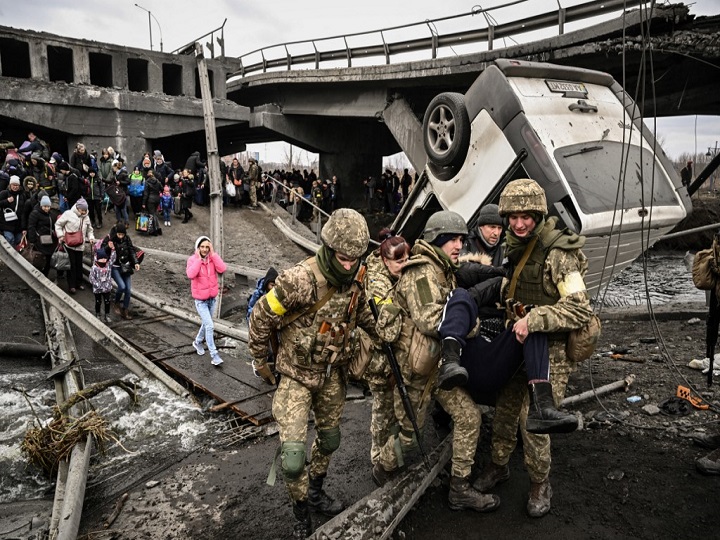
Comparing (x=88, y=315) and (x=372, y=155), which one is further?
(x=372, y=155)

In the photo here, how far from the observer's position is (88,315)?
24.1 ft

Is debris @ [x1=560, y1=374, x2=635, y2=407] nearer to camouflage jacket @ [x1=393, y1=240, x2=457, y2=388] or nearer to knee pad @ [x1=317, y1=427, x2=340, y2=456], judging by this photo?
camouflage jacket @ [x1=393, y1=240, x2=457, y2=388]

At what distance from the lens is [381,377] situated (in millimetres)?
3795

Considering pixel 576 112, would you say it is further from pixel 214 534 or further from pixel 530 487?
pixel 214 534

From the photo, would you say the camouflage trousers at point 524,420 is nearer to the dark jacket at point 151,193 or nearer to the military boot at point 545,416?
the military boot at point 545,416

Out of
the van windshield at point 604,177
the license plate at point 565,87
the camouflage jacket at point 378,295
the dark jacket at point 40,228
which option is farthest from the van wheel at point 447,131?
the dark jacket at point 40,228

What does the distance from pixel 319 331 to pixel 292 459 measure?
785 mm

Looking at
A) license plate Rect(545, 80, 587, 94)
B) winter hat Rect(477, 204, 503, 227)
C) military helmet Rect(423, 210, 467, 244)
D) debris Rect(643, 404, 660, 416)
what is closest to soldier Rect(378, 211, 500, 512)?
military helmet Rect(423, 210, 467, 244)

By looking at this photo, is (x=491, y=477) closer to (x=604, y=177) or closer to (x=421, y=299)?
(x=421, y=299)

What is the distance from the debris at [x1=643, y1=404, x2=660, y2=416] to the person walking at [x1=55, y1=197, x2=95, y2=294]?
8.82 metres

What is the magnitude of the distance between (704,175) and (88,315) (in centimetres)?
769

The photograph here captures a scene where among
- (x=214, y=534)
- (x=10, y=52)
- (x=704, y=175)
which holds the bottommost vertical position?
(x=214, y=534)

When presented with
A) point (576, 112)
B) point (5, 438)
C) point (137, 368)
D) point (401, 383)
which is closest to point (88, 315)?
point (137, 368)

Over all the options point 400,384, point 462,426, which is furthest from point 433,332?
point 462,426
